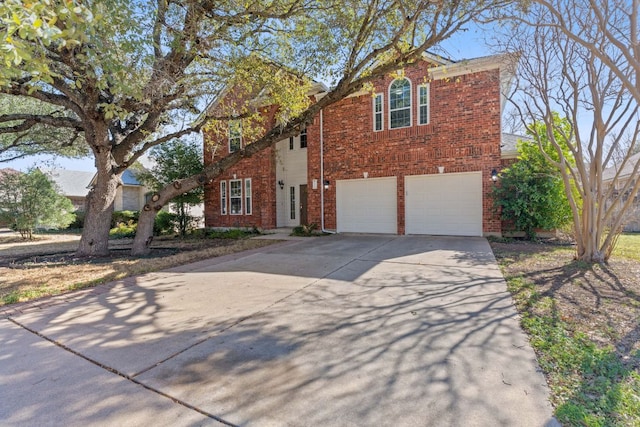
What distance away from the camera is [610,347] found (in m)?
2.90

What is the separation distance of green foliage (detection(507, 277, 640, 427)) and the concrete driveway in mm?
119


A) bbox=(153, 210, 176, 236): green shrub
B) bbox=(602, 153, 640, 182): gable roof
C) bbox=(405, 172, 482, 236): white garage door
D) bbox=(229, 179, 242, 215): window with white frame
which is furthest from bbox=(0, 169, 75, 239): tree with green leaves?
bbox=(602, 153, 640, 182): gable roof

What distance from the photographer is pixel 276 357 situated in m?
2.82

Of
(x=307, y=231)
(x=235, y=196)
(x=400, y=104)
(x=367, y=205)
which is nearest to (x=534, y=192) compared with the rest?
(x=400, y=104)

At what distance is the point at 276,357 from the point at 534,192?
945 cm

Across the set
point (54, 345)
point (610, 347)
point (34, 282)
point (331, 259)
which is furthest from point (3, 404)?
point (331, 259)

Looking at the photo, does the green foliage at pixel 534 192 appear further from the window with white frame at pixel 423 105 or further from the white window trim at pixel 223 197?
the white window trim at pixel 223 197

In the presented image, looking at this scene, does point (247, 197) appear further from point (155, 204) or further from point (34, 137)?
point (34, 137)

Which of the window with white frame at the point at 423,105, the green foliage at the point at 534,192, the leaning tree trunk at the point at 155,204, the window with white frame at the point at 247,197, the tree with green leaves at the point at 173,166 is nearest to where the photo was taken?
the leaning tree trunk at the point at 155,204

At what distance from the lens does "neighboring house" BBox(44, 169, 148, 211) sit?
25.6 metres

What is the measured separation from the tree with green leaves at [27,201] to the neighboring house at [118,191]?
10370 mm

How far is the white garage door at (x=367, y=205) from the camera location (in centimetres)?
1194

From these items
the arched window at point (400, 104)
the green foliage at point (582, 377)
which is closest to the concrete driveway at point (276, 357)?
the green foliage at point (582, 377)

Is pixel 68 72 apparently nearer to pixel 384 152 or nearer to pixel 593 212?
pixel 384 152
